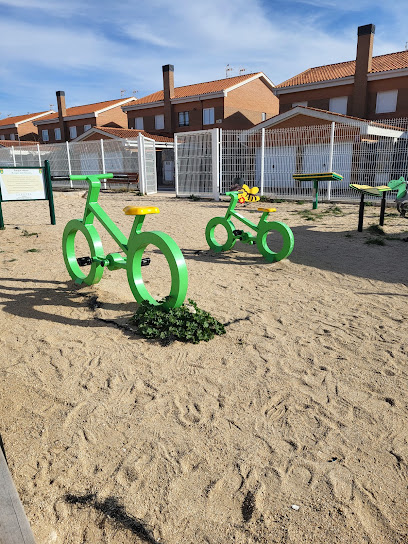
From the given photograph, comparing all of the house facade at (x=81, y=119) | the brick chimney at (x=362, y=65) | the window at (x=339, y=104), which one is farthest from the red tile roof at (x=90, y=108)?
the brick chimney at (x=362, y=65)

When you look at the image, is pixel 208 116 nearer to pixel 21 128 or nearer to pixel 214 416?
pixel 21 128

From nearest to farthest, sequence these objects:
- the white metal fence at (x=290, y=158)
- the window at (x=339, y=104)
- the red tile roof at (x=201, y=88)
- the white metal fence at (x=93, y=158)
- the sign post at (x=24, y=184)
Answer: the sign post at (x=24, y=184), the white metal fence at (x=290, y=158), the white metal fence at (x=93, y=158), the window at (x=339, y=104), the red tile roof at (x=201, y=88)

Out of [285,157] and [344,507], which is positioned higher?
[285,157]

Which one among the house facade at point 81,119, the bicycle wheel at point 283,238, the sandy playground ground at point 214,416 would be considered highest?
the house facade at point 81,119

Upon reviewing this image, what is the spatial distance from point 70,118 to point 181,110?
1207cm

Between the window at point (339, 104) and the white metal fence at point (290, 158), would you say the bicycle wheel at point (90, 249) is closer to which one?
the white metal fence at point (290, 158)

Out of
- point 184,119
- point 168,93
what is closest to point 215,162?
point 184,119

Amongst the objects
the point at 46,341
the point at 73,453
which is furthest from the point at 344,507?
the point at 46,341

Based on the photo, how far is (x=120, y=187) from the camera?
19922mm

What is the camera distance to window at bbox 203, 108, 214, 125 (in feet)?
92.7

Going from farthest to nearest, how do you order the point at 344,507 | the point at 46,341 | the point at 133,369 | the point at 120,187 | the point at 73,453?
the point at 120,187, the point at 46,341, the point at 133,369, the point at 73,453, the point at 344,507

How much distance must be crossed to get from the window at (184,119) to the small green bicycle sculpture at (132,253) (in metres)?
26.7

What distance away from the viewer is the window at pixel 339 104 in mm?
23359

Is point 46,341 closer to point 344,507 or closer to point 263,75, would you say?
point 344,507
